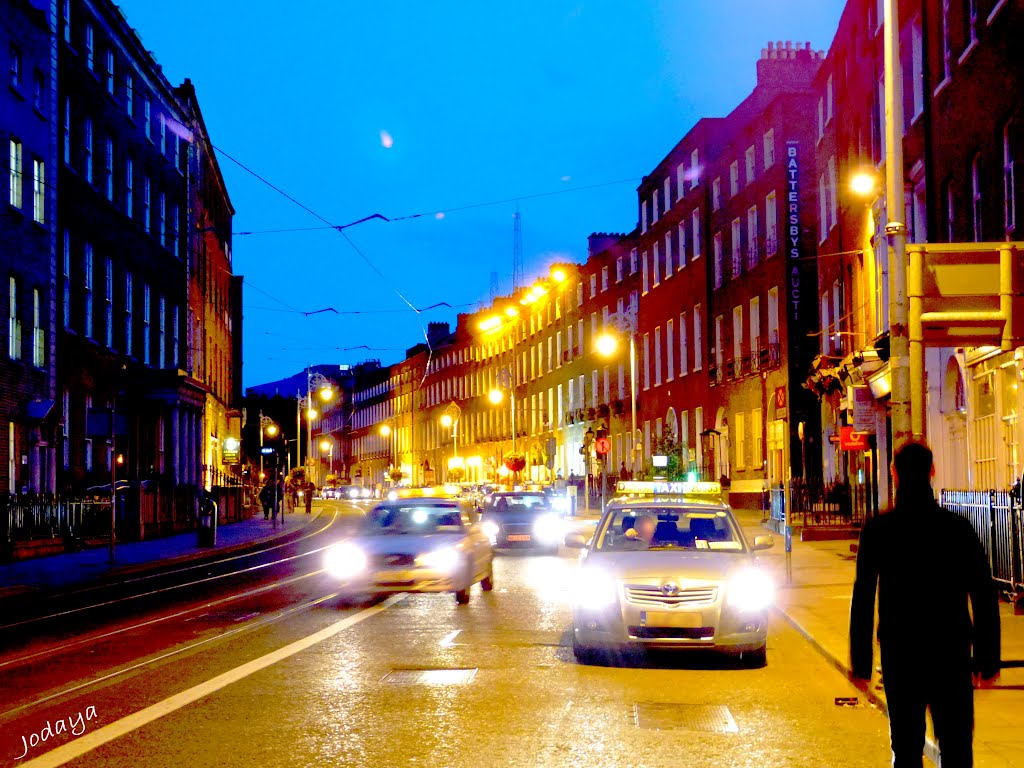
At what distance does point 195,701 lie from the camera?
383 inches

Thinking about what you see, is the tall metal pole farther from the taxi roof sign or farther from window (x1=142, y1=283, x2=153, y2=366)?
window (x1=142, y1=283, x2=153, y2=366)

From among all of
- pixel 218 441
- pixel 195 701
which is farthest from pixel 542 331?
pixel 195 701

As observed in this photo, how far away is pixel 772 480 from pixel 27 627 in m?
31.7

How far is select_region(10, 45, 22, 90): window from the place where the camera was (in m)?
33.8

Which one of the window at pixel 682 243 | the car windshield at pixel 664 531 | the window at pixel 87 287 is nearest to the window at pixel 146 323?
Answer: the window at pixel 87 287

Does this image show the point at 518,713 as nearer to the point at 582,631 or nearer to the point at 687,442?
the point at 582,631

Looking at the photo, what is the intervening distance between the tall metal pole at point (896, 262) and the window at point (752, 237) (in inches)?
1264

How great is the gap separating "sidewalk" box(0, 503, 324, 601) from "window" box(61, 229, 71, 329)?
6.82m

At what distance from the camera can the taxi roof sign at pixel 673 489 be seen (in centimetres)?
1628

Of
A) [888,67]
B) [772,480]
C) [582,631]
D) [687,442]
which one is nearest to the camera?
[582,631]

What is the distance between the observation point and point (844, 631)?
13.7 m

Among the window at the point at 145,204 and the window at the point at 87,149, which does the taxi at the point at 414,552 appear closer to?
the window at the point at 87,149

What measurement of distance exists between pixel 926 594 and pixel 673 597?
6.35 metres

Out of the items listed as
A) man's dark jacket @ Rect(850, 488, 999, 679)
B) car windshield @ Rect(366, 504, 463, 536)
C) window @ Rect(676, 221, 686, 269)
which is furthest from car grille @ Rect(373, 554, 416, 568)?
window @ Rect(676, 221, 686, 269)
